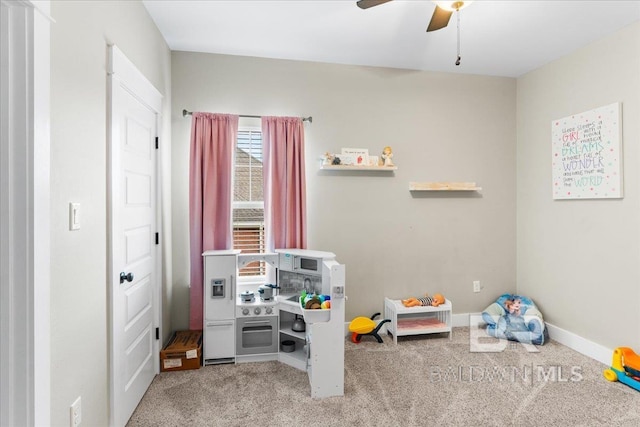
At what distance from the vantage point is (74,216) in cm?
143

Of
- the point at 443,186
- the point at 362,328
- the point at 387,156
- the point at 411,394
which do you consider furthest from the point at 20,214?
the point at 443,186

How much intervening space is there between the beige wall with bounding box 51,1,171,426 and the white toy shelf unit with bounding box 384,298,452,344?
2.33 m

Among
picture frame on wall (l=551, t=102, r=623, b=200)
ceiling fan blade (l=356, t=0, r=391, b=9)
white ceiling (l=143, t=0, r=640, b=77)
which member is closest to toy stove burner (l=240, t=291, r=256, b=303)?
white ceiling (l=143, t=0, r=640, b=77)

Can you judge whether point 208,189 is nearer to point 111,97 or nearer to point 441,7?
point 111,97

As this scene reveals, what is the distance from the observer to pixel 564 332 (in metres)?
3.08

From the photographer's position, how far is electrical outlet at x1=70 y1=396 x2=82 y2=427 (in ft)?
4.64

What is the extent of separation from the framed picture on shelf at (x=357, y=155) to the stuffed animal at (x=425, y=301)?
142 centimetres

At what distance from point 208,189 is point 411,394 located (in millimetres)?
2277

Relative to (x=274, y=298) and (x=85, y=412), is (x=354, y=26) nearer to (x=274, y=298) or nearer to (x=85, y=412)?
(x=274, y=298)

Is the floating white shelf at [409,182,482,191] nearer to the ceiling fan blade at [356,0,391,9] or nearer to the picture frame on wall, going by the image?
the picture frame on wall

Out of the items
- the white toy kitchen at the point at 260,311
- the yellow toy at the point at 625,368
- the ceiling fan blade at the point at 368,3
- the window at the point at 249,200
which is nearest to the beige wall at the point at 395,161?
the window at the point at 249,200

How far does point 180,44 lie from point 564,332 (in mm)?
4384

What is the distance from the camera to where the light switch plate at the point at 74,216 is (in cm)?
141

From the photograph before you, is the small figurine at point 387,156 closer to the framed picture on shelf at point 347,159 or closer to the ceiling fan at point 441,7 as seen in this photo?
the framed picture on shelf at point 347,159
